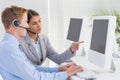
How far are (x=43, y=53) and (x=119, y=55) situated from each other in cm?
82

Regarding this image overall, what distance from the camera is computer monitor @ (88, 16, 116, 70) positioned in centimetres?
158

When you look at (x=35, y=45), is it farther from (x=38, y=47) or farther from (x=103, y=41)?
(x=103, y=41)

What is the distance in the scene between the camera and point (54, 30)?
11.3 ft

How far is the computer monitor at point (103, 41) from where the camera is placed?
1.58 m

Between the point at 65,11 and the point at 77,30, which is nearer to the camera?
the point at 77,30

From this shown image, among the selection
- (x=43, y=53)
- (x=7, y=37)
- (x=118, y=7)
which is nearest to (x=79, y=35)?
(x=43, y=53)

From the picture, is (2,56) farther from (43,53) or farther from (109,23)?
(43,53)

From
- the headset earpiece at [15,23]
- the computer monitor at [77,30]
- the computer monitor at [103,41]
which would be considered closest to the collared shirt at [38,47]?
the computer monitor at [77,30]

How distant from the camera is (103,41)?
1.66 m

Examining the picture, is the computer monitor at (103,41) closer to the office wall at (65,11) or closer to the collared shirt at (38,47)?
the collared shirt at (38,47)

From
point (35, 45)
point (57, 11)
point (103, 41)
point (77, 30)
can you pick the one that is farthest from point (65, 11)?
point (103, 41)

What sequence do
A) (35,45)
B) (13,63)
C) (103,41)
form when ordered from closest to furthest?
(13,63) → (103,41) → (35,45)

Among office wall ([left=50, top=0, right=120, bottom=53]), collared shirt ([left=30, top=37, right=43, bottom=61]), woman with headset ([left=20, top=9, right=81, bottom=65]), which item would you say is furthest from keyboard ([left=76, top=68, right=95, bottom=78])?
office wall ([left=50, top=0, right=120, bottom=53])

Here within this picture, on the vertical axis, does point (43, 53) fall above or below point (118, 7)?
below
